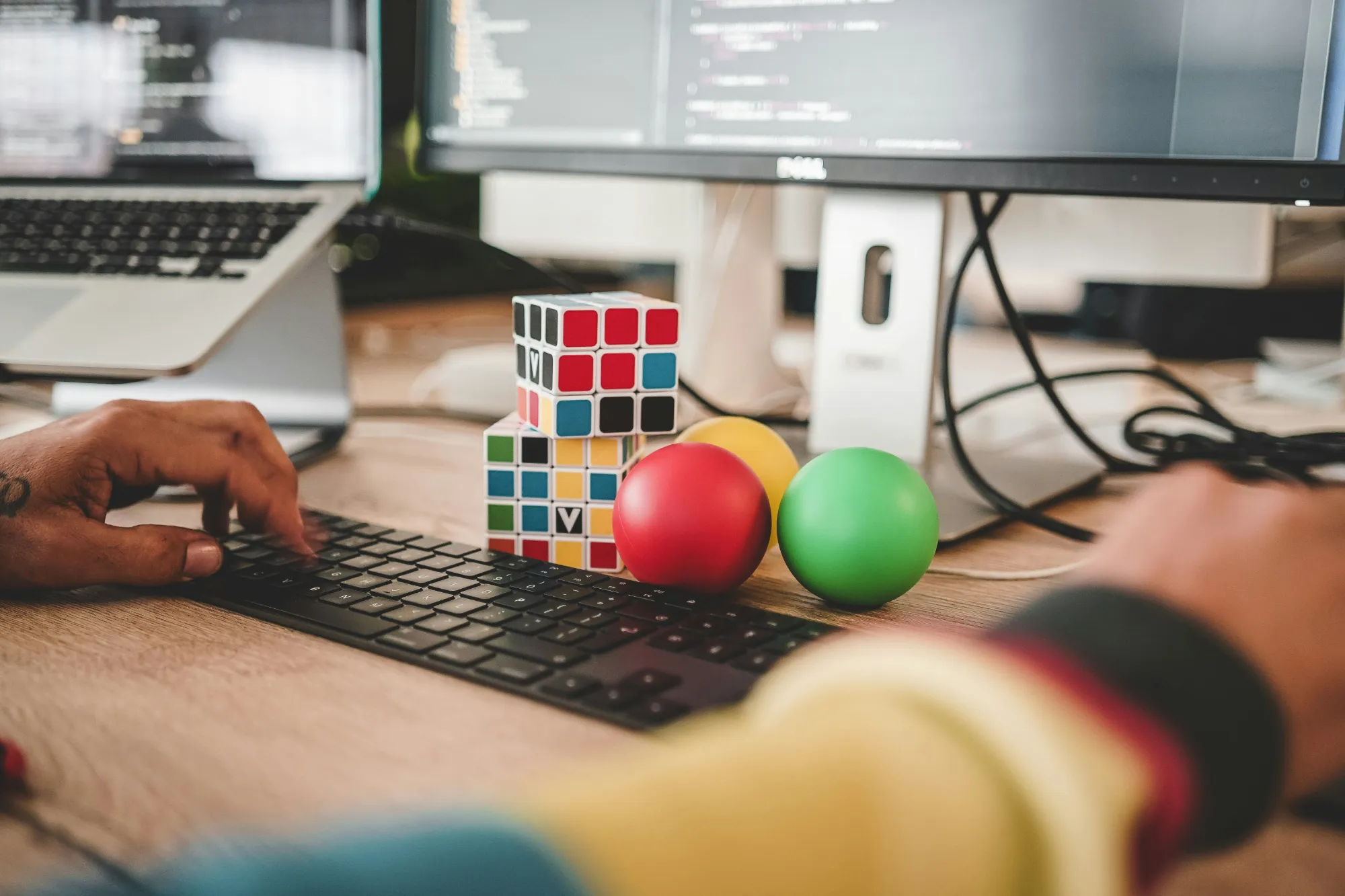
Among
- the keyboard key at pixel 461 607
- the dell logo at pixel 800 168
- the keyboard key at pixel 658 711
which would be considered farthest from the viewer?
the dell logo at pixel 800 168

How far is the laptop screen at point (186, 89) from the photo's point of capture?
0.87 m

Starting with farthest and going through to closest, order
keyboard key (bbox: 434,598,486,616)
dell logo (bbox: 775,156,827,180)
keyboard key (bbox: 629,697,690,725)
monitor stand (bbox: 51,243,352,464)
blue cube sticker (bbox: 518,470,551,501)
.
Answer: monitor stand (bbox: 51,243,352,464) → dell logo (bbox: 775,156,827,180) → blue cube sticker (bbox: 518,470,551,501) → keyboard key (bbox: 434,598,486,616) → keyboard key (bbox: 629,697,690,725)

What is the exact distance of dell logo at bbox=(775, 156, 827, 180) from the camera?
695 mm

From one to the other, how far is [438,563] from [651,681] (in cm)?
19

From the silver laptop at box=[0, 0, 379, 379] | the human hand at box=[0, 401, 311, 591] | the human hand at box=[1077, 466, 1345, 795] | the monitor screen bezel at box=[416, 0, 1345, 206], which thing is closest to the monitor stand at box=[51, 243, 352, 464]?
the silver laptop at box=[0, 0, 379, 379]

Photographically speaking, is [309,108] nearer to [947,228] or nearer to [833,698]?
[947,228]

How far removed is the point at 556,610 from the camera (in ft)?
1.52

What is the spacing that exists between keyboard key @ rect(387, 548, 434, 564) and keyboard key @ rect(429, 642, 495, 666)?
4.7 inches

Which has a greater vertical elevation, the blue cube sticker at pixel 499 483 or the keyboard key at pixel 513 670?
the blue cube sticker at pixel 499 483

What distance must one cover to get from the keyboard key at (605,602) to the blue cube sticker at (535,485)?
0.32 ft

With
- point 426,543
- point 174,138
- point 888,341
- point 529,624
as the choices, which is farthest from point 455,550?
point 174,138

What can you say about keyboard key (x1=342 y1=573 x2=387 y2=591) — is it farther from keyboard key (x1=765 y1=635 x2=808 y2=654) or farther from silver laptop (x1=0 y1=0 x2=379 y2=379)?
silver laptop (x1=0 y1=0 x2=379 y2=379)

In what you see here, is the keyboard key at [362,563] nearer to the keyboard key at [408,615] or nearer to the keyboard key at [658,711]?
the keyboard key at [408,615]

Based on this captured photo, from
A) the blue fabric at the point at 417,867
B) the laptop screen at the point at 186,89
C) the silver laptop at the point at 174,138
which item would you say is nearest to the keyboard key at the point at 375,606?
the blue fabric at the point at 417,867
